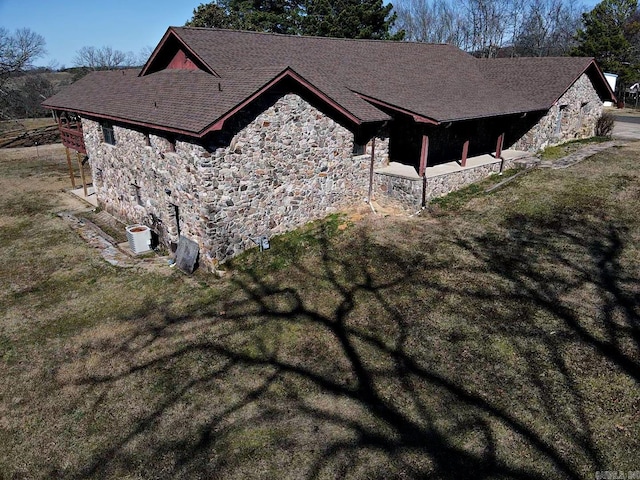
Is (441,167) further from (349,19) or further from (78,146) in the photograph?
(349,19)

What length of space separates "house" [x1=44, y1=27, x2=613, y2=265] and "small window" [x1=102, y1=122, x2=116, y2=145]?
11 cm

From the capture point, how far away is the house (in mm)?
11969

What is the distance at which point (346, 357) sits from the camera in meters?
8.62

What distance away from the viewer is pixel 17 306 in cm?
1138

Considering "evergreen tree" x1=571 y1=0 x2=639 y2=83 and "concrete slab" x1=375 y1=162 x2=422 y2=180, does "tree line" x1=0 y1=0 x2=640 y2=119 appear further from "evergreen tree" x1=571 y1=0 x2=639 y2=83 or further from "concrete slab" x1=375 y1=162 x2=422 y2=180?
"concrete slab" x1=375 y1=162 x2=422 y2=180

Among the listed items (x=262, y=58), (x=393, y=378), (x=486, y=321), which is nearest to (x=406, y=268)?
(x=486, y=321)

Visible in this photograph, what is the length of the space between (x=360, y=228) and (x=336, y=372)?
6.68 m

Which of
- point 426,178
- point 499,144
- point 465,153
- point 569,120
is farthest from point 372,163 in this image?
point 569,120

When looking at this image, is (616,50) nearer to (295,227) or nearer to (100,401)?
(295,227)

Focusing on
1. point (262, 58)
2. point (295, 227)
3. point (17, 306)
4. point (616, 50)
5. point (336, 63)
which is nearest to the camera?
point (17, 306)

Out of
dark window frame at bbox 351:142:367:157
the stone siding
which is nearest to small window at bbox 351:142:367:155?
dark window frame at bbox 351:142:367:157

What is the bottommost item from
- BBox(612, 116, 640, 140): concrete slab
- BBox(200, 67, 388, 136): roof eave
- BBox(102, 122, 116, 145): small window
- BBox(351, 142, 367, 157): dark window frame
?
BBox(612, 116, 640, 140): concrete slab

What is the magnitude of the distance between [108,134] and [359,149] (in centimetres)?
947

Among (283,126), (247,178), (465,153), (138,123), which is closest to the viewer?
(247,178)
